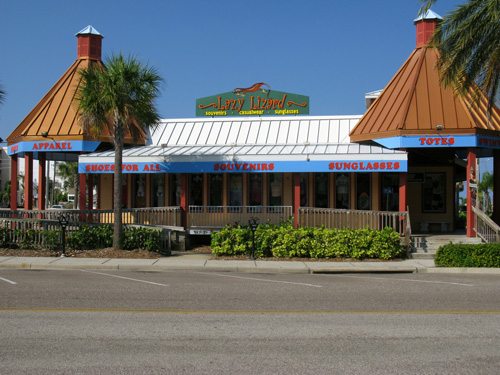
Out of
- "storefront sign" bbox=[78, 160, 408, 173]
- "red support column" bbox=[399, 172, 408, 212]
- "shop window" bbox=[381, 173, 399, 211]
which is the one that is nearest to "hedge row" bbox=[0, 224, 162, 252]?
"storefront sign" bbox=[78, 160, 408, 173]

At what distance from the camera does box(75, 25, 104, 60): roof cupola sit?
25562 mm

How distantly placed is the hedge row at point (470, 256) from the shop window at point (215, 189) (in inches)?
419

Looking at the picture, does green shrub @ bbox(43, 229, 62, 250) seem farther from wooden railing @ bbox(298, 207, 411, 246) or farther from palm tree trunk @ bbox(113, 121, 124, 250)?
wooden railing @ bbox(298, 207, 411, 246)

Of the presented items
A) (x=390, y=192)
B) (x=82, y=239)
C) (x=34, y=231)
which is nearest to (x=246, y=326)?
(x=82, y=239)

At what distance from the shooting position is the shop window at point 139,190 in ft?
80.5

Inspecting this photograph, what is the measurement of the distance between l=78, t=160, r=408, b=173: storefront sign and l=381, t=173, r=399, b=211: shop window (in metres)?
3.21

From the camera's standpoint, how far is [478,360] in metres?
6.43

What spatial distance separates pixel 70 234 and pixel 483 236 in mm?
14818

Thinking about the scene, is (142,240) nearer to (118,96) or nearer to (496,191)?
(118,96)

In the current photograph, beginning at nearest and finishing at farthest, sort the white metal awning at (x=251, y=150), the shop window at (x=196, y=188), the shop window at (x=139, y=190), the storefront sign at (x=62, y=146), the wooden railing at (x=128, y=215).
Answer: the white metal awning at (x=251, y=150) < the wooden railing at (x=128, y=215) < the storefront sign at (x=62, y=146) < the shop window at (x=196, y=188) < the shop window at (x=139, y=190)

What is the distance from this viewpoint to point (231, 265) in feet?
53.1

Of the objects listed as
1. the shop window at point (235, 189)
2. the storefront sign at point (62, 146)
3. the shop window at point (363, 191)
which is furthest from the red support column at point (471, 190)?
the storefront sign at point (62, 146)

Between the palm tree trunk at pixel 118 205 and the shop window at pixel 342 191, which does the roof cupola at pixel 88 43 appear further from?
the shop window at pixel 342 191

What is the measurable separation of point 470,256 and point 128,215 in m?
13.2
